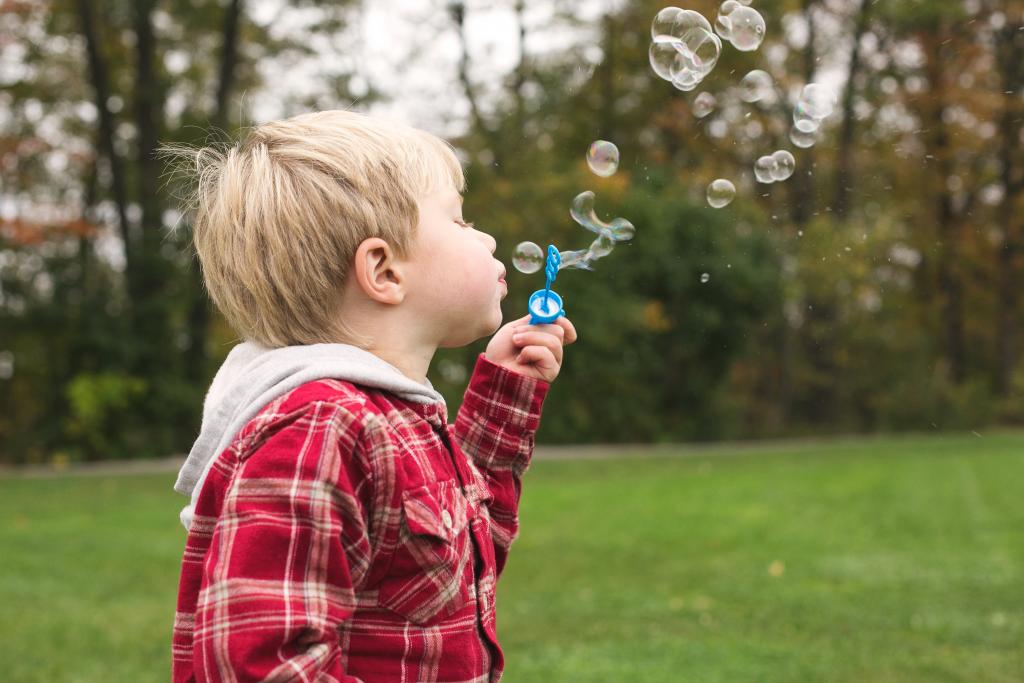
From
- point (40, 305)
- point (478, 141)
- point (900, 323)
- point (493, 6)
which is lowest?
point (900, 323)

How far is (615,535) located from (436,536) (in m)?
6.56

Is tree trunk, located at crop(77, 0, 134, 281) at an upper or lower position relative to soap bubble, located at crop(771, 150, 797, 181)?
lower

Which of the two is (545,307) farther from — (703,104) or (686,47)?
(703,104)

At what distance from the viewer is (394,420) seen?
1537 mm

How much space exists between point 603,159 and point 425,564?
6.36ft

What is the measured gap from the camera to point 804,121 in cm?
394

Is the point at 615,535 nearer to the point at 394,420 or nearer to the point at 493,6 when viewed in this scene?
the point at 394,420

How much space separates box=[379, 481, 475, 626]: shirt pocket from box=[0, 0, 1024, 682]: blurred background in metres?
2.89

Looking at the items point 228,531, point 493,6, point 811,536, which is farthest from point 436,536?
point 493,6

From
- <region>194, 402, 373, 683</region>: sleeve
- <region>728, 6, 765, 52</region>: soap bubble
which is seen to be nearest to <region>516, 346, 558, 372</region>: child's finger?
<region>194, 402, 373, 683</region>: sleeve

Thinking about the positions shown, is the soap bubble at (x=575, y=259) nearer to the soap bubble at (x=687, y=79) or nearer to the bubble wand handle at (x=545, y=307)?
the bubble wand handle at (x=545, y=307)

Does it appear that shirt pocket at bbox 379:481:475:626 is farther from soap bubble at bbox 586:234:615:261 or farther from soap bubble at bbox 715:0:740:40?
soap bubble at bbox 715:0:740:40

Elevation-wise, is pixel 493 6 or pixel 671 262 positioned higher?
pixel 493 6

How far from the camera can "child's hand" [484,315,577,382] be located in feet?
6.31
